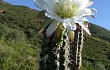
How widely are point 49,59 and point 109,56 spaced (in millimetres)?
60920

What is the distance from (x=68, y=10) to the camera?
92.5 inches

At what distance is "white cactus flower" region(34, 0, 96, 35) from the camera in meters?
2.23

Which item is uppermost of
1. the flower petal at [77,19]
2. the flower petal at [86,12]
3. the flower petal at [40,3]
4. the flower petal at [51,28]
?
the flower petal at [40,3]

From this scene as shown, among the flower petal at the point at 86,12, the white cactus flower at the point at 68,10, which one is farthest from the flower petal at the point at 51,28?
the flower petal at the point at 86,12

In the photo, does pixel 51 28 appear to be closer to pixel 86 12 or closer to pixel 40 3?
pixel 40 3

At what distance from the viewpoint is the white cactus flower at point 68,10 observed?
2234mm

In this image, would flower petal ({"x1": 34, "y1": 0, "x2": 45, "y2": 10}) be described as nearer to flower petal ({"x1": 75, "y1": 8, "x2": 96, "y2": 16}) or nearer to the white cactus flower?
the white cactus flower

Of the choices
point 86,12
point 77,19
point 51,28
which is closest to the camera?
point 51,28

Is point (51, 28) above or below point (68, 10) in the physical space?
below

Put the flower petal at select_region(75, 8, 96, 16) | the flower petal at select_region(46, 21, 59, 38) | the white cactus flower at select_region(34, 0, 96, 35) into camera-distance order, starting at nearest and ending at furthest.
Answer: the flower petal at select_region(46, 21, 59, 38), the white cactus flower at select_region(34, 0, 96, 35), the flower petal at select_region(75, 8, 96, 16)

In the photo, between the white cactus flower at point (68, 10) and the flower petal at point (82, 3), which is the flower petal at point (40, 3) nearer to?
the white cactus flower at point (68, 10)

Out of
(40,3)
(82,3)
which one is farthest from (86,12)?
(40,3)

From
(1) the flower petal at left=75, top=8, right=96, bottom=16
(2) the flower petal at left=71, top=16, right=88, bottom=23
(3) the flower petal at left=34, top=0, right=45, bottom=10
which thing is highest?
(3) the flower petal at left=34, top=0, right=45, bottom=10

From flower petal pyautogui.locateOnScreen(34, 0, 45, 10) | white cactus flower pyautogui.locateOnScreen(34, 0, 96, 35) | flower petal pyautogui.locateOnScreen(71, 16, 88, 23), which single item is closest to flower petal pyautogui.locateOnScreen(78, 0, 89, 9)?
white cactus flower pyautogui.locateOnScreen(34, 0, 96, 35)
